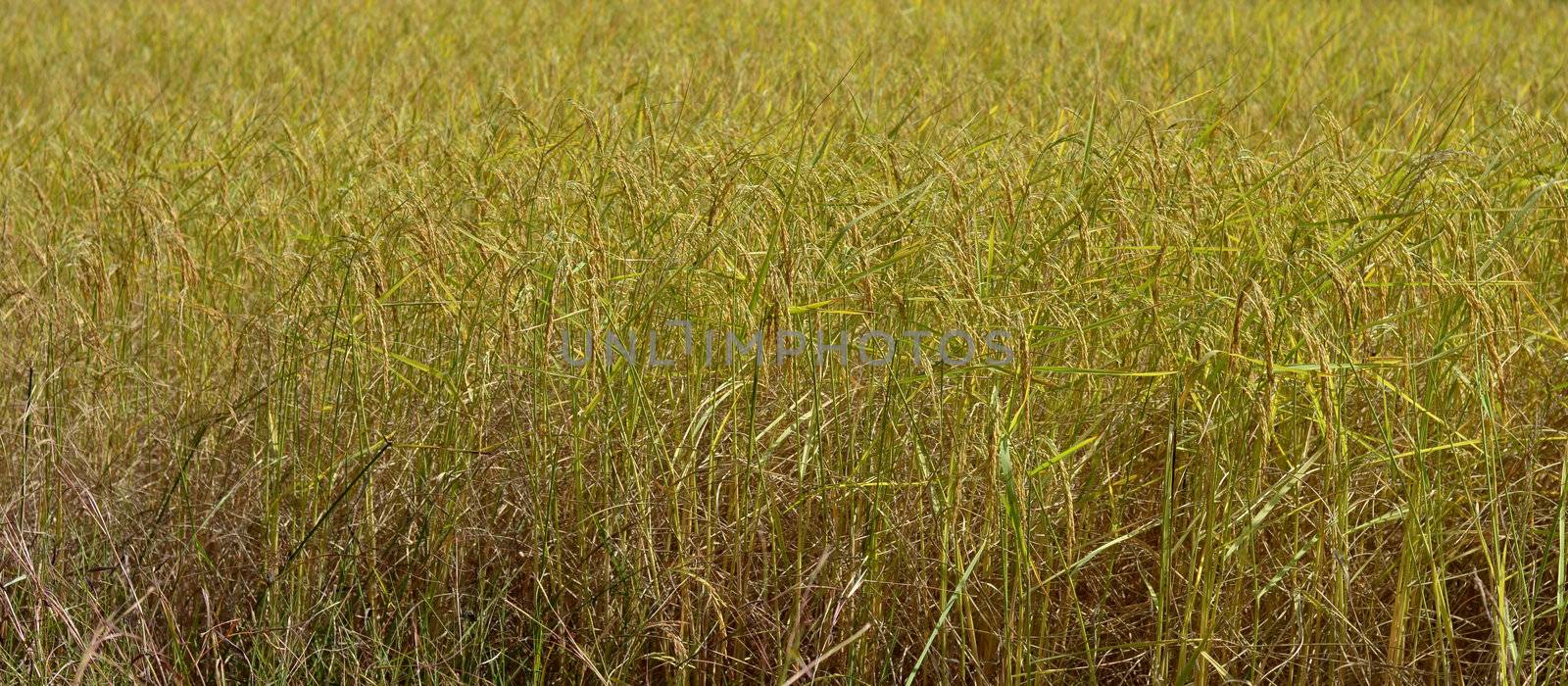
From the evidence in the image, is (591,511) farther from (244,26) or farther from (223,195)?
(244,26)

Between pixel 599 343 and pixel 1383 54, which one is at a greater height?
pixel 599 343

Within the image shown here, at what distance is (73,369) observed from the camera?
207 cm

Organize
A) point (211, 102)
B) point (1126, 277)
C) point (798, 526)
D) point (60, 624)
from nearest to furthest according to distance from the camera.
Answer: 1. point (798, 526)
2. point (60, 624)
3. point (1126, 277)
4. point (211, 102)

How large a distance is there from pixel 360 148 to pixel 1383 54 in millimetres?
2899

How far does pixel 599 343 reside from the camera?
1593mm

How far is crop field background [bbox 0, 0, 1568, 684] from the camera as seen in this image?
1.57 metres

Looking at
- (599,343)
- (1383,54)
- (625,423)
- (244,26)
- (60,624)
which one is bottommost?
(1383,54)

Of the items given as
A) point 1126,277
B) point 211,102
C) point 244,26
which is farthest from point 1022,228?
point 244,26

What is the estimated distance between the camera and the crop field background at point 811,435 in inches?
61.9

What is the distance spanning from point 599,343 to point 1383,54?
330 centimetres

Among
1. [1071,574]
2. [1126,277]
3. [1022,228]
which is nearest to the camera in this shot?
[1071,574]

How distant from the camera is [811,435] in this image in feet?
5.48

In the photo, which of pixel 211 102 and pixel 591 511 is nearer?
pixel 591 511

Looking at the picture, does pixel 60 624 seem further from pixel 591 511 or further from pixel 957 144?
pixel 957 144
